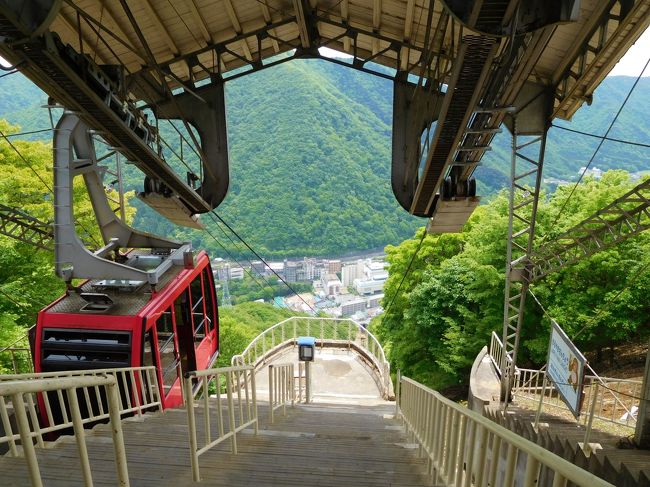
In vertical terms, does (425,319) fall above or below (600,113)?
below

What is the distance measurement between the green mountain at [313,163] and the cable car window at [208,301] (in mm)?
33116

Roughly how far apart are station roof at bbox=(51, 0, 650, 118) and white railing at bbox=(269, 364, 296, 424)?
192 inches

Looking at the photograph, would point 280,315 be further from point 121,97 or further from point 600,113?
point 600,113

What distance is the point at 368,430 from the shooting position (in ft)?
20.6

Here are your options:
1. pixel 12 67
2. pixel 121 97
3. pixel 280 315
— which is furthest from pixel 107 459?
pixel 280 315

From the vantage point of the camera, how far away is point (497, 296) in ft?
52.0

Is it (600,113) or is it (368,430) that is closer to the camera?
(368,430)

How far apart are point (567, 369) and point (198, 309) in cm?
654

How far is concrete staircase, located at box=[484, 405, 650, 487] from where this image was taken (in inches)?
151

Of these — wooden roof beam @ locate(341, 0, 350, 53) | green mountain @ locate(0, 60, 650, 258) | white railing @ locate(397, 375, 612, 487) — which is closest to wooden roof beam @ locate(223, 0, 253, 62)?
wooden roof beam @ locate(341, 0, 350, 53)

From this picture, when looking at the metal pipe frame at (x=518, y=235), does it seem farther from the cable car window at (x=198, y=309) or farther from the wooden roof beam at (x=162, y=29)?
the wooden roof beam at (x=162, y=29)

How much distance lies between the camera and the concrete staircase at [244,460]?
3.34 meters

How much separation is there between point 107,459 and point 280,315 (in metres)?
32.2

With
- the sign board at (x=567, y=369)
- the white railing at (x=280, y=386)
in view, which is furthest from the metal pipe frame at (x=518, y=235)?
the white railing at (x=280, y=386)
